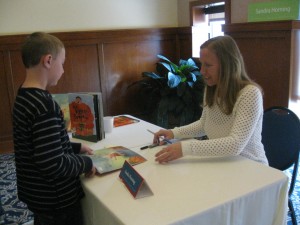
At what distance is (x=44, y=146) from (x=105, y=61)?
2.92m

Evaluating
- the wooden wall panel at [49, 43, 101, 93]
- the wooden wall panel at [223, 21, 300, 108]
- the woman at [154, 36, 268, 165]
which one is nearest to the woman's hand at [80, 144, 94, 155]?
Result: the woman at [154, 36, 268, 165]

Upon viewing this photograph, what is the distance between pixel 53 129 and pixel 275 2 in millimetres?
2540

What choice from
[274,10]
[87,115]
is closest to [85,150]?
[87,115]

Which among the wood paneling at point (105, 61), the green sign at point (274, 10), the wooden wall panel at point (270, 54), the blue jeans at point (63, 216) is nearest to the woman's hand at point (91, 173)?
the blue jeans at point (63, 216)

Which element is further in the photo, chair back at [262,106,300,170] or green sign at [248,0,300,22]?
green sign at [248,0,300,22]

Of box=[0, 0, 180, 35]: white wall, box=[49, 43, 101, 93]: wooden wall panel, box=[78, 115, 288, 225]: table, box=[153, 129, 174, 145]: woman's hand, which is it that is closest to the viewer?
box=[78, 115, 288, 225]: table

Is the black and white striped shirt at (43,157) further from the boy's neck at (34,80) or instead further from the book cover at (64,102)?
the book cover at (64,102)

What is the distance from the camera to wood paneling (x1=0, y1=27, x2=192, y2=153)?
344 cm

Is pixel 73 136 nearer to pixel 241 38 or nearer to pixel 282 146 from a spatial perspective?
pixel 282 146

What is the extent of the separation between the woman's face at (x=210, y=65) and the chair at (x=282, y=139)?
50 centimetres

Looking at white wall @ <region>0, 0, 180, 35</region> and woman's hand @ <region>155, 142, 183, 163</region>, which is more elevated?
white wall @ <region>0, 0, 180, 35</region>

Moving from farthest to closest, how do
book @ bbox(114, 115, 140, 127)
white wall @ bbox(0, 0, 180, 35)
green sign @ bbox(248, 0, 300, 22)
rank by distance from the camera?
1. white wall @ bbox(0, 0, 180, 35)
2. green sign @ bbox(248, 0, 300, 22)
3. book @ bbox(114, 115, 140, 127)

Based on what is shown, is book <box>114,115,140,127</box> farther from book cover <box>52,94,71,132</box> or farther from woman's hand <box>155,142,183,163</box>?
woman's hand <box>155,142,183,163</box>

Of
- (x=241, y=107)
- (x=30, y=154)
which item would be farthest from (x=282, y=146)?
(x=30, y=154)
